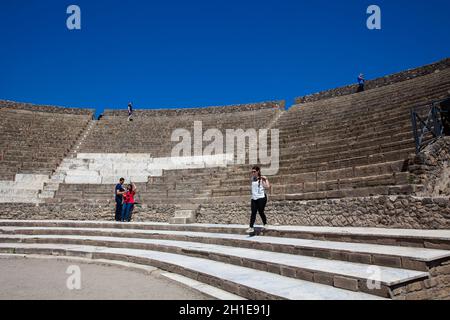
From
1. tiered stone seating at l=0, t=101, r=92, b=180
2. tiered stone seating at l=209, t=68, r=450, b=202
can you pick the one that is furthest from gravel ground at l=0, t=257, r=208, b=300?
tiered stone seating at l=0, t=101, r=92, b=180

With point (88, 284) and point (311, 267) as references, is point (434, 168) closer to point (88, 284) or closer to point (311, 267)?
point (311, 267)

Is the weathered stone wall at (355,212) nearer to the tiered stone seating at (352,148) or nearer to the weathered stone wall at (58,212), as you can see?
the tiered stone seating at (352,148)

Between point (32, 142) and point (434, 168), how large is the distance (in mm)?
16089

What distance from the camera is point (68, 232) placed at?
897 centimetres

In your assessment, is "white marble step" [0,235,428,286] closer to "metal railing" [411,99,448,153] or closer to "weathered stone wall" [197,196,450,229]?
"weathered stone wall" [197,196,450,229]

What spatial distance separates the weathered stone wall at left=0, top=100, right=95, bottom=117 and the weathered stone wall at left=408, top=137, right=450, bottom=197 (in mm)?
18725

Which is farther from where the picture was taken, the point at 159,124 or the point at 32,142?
the point at 159,124

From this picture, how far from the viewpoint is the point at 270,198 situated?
835cm

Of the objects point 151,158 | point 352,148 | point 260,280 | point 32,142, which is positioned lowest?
point 260,280

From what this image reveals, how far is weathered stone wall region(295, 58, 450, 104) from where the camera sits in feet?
46.7

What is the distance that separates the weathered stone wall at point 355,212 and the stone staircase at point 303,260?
0.57m

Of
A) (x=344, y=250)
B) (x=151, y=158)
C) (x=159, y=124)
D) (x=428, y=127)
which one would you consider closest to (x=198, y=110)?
(x=159, y=124)
